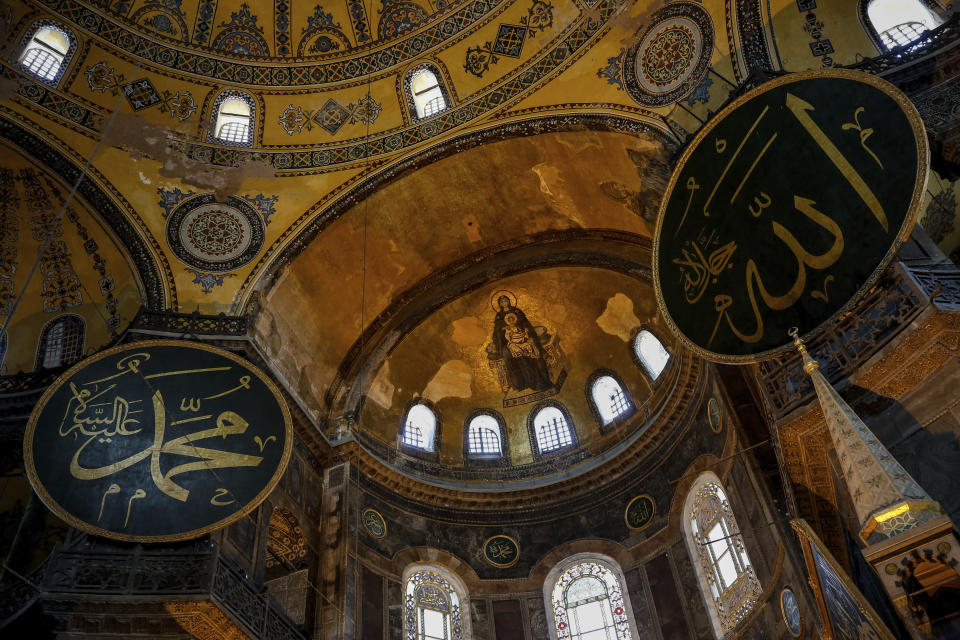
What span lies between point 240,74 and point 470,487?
7.99 metres

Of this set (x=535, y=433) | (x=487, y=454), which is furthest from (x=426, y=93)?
(x=487, y=454)

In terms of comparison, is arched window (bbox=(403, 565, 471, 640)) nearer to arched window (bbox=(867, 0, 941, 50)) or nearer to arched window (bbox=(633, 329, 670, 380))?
arched window (bbox=(633, 329, 670, 380))

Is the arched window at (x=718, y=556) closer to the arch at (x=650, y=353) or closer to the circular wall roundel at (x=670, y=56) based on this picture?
the arch at (x=650, y=353)

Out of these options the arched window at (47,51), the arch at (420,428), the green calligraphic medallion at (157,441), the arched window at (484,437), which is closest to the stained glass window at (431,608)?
the arch at (420,428)

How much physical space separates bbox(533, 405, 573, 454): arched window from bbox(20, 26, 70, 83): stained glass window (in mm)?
9542

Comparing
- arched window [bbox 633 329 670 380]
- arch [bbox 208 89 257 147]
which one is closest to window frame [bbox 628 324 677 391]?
arched window [bbox 633 329 670 380]

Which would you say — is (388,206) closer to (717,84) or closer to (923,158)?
(717,84)

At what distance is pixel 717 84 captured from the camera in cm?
1052

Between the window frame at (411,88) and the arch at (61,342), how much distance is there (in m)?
6.17

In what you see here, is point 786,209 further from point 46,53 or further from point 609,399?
point 46,53

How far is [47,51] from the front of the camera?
12570 millimetres

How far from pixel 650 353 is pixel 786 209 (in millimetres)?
5399

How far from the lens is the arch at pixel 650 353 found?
1299 centimetres

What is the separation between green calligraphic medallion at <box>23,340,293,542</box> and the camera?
877cm
